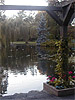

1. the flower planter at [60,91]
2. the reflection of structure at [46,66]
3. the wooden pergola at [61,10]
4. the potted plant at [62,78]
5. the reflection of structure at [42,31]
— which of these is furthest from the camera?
the reflection of structure at [42,31]

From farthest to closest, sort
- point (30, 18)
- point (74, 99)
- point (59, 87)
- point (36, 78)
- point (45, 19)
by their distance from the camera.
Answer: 1. point (30, 18)
2. point (45, 19)
3. point (36, 78)
4. point (59, 87)
5. point (74, 99)

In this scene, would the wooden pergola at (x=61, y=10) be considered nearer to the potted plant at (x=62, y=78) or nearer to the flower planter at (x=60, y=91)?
the potted plant at (x=62, y=78)

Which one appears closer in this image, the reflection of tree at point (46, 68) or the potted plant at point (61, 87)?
the potted plant at point (61, 87)

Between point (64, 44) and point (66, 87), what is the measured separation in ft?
4.07

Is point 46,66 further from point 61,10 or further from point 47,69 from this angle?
point 61,10

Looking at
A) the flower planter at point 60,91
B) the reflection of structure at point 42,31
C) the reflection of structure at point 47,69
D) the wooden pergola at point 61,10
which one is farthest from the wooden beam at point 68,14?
the reflection of structure at point 42,31

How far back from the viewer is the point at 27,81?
27.9 ft

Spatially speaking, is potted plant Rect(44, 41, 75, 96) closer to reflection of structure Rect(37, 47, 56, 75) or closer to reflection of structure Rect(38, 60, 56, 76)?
reflection of structure Rect(38, 60, 56, 76)

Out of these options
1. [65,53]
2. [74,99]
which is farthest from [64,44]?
[74,99]

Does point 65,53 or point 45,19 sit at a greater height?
point 45,19

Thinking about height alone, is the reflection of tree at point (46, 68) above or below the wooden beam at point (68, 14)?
below

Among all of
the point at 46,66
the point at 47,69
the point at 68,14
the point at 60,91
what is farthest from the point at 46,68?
the point at 60,91

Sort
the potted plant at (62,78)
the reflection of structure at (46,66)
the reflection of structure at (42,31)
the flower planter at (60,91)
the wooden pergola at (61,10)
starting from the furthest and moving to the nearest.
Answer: the reflection of structure at (42,31) < the reflection of structure at (46,66) < the wooden pergola at (61,10) < the potted plant at (62,78) < the flower planter at (60,91)

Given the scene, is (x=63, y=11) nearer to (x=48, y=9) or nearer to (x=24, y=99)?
(x=48, y=9)
